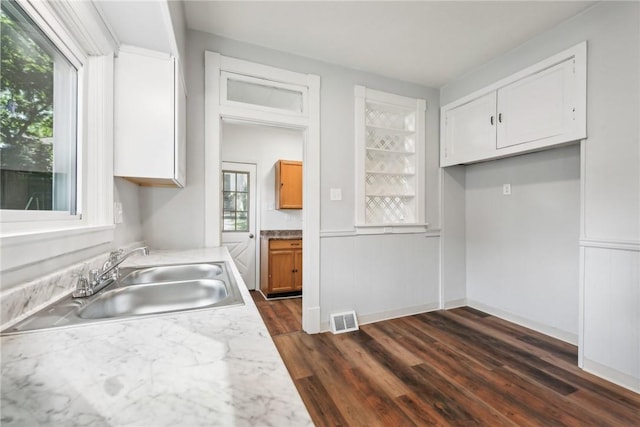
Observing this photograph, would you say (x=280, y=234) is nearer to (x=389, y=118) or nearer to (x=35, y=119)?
(x=389, y=118)

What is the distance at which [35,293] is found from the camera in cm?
80

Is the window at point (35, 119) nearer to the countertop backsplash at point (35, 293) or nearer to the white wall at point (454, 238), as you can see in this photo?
the countertop backsplash at point (35, 293)

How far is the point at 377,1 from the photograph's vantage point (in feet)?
6.30

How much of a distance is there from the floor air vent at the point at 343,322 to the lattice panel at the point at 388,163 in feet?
4.93

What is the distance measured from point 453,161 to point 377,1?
1816 millimetres

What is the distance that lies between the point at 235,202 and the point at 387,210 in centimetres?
226

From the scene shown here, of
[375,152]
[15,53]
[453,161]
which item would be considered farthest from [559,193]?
[15,53]

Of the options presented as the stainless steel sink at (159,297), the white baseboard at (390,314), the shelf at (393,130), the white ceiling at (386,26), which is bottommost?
the white baseboard at (390,314)

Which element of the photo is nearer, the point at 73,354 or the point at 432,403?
the point at 73,354

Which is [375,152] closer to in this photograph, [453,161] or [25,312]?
[453,161]

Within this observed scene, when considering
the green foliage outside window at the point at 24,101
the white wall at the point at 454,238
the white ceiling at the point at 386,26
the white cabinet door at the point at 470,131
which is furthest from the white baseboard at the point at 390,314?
the white ceiling at the point at 386,26

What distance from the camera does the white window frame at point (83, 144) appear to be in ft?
2.81

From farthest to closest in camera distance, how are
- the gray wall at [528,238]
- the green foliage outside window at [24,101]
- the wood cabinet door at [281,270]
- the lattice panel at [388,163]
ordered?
the wood cabinet door at [281,270] → the lattice panel at [388,163] → the gray wall at [528,238] → the green foliage outside window at [24,101]

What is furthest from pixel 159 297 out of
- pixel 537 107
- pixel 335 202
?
pixel 537 107
